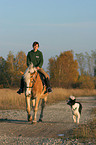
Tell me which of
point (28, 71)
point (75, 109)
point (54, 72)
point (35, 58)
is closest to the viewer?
point (28, 71)

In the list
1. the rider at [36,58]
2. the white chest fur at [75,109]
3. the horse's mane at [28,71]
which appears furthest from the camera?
the rider at [36,58]

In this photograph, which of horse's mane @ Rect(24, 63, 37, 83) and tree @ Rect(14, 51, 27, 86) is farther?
tree @ Rect(14, 51, 27, 86)

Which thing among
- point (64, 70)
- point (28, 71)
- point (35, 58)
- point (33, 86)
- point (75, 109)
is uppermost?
point (64, 70)

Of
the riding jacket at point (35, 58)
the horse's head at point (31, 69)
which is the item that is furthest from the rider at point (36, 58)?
the horse's head at point (31, 69)

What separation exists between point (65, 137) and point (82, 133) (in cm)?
56

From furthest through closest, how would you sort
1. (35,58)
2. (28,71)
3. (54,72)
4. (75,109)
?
(54,72)
(35,58)
(75,109)
(28,71)

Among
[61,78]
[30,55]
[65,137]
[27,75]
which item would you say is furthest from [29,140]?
[61,78]

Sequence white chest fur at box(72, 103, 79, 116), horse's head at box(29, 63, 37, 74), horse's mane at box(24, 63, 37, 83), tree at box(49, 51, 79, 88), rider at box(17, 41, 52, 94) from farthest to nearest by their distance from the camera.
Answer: tree at box(49, 51, 79, 88) → rider at box(17, 41, 52, 94) → white chest fur at box(72, 103, 79, 116) → horse's head at box(29, 63, 37, 74) → horse's mane at box(24, 63, 37, 83)

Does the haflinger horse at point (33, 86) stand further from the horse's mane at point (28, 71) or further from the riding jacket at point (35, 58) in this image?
the riding jacket at point (35, 58)

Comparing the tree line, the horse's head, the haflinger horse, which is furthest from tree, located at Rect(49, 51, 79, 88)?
the horse's head

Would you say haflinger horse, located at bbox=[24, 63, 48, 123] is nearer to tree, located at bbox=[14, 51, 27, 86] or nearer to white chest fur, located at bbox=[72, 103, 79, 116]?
white chest fur, located at bbox=[72, 103, 79, 116]

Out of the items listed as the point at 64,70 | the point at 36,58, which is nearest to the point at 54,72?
the point at 64,70

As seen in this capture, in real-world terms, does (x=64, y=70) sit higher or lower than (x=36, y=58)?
higher

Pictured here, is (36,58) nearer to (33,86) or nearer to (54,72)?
(33,86)
